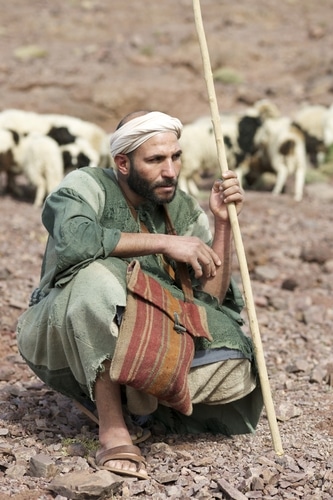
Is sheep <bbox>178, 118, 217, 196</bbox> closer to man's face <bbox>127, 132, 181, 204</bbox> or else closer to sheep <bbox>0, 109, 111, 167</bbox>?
sheep <bbox>0, 109, 111, 167</bbox>

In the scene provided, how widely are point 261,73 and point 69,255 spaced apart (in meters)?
16.1

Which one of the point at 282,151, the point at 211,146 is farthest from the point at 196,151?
the point at 282,151

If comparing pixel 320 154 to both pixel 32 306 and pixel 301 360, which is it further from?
pixel 32 306

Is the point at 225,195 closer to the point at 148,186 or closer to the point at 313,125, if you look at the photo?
the point at 148,186

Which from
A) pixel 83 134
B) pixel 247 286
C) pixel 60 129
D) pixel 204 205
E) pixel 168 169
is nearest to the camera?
pixel 247 286

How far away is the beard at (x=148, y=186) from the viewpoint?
3297mm

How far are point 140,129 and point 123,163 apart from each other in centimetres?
19

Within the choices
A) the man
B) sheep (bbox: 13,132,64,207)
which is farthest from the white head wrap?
sheep (bbox: 13,132,64,207)

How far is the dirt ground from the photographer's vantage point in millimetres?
3096

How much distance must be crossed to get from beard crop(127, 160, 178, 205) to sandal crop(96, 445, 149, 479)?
0.98m

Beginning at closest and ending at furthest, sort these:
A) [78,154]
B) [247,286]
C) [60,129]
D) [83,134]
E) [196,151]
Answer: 1. [247,286]
2. [78,154]
3. [60,129]
4. [83,134]
5. [196,151]

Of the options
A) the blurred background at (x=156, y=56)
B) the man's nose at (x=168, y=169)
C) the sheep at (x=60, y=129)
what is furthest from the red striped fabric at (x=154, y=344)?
the blurred background at (x=156, y=56)

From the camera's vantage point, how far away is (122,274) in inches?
122

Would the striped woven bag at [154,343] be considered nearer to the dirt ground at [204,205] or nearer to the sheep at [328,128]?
the dirt ground at [204,205]
